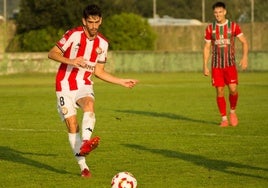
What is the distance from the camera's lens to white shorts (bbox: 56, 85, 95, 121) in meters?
12.6

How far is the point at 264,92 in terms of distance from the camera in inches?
1252

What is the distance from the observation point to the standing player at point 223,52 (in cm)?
1961

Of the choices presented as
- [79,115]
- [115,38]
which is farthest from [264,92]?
[115,38]

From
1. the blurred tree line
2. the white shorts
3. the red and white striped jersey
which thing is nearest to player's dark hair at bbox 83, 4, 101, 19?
the red and white striped jersey

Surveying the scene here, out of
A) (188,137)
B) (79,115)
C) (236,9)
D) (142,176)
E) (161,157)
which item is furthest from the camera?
(236,9)

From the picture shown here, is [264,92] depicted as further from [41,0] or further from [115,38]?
[41,0]

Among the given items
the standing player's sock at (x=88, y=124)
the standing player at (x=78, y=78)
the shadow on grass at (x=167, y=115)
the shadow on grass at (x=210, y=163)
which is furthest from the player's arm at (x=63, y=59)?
the shadow on grass at (x=167, y=115)

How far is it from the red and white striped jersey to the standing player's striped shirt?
7220 millimetres

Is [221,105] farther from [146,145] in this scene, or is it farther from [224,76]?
[146,145]

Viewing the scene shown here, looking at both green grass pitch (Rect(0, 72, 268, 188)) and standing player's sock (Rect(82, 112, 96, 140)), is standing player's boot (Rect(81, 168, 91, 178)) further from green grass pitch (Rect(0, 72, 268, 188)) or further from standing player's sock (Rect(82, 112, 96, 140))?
standing player's sock (Rect(82, 112, 96, 140))

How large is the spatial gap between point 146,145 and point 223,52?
4.53m

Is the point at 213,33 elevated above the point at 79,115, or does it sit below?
above

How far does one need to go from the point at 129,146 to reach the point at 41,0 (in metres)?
51.7

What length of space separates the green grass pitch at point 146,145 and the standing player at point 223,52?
0.49 metres
